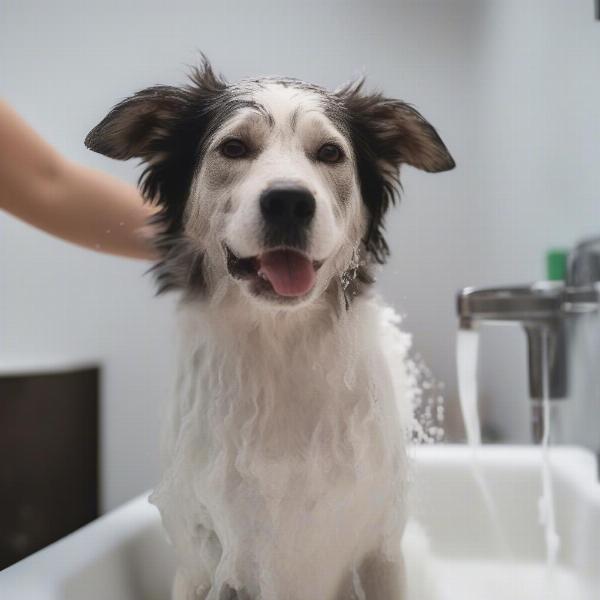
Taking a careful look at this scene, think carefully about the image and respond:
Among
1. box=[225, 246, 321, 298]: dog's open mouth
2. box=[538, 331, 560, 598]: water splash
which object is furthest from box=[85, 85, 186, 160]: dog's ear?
box=[538, 331, 560, 598]: water splash

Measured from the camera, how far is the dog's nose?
50cm

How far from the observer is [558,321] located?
2.82 ft

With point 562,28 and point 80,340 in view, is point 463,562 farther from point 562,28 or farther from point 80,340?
point 562,28

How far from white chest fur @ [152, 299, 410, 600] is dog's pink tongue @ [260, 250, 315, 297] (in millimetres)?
95

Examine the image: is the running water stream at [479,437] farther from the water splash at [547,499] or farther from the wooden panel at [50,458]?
the wooden panel at [50,458]

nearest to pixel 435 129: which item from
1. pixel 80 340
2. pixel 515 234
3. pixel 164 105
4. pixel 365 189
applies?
pixel 365 189

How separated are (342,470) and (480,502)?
1.47ft

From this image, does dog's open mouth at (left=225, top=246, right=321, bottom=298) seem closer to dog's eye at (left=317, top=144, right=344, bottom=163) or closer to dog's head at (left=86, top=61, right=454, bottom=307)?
dog's head at (left=86, top=61, right=454, bottom=307)

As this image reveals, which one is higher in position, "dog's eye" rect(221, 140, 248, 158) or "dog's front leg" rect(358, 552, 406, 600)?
"dog's eye" rect(221, 140, 248, 158)

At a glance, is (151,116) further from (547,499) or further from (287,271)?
(547,499)

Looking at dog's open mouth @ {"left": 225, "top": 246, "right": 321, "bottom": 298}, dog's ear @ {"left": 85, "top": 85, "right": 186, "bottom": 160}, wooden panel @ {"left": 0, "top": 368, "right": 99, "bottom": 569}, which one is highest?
dog's ear @ {"left": 85, "top": 85, "right": 186, "bottom": 160}

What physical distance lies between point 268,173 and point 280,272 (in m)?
0.09

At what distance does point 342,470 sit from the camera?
2.00ft

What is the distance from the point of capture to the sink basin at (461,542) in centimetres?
67
